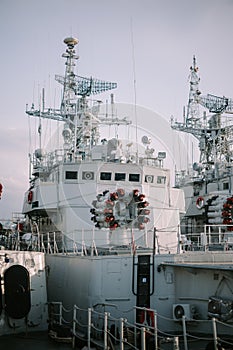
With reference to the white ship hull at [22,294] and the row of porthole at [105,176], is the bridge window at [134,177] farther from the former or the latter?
the white ship hull at [22,294]

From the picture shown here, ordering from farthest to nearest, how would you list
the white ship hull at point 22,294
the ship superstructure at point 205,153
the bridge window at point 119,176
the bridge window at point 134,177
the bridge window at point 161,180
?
1. the ship superstructure at point 205,153
2. the bridge window at point 161,180
3. the bridge window at point 134,177
4. the bridge window at point 119,176
5. the white ship hull at point 22,294

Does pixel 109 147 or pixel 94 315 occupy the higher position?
pixel 109 147

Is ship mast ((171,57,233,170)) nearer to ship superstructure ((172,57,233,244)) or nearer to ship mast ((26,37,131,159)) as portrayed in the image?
ship superstructure ((172,57,233,244))

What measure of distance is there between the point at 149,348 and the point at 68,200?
10755 millimetres

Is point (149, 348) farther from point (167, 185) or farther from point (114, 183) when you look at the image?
point (167, 185)

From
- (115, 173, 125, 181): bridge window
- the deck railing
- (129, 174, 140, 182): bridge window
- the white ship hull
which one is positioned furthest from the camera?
(129, 174, 140, 182): bridge window

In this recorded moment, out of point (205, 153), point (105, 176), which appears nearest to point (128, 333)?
point (105, 176)

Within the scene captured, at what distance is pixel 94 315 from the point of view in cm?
1372

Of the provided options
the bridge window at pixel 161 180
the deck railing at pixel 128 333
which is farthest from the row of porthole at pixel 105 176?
the deck railing at pixel 128 333

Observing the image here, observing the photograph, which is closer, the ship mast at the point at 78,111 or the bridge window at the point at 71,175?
the bridge window at the point at 71,175

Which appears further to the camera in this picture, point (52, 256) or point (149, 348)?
point (52, 256)

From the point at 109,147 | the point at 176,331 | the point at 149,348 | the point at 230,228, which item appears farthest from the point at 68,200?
the point at 149,348

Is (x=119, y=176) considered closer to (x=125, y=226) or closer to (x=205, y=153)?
(x=125, y=226)

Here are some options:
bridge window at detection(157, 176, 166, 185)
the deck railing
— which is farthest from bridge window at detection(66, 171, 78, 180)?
the deck railing
